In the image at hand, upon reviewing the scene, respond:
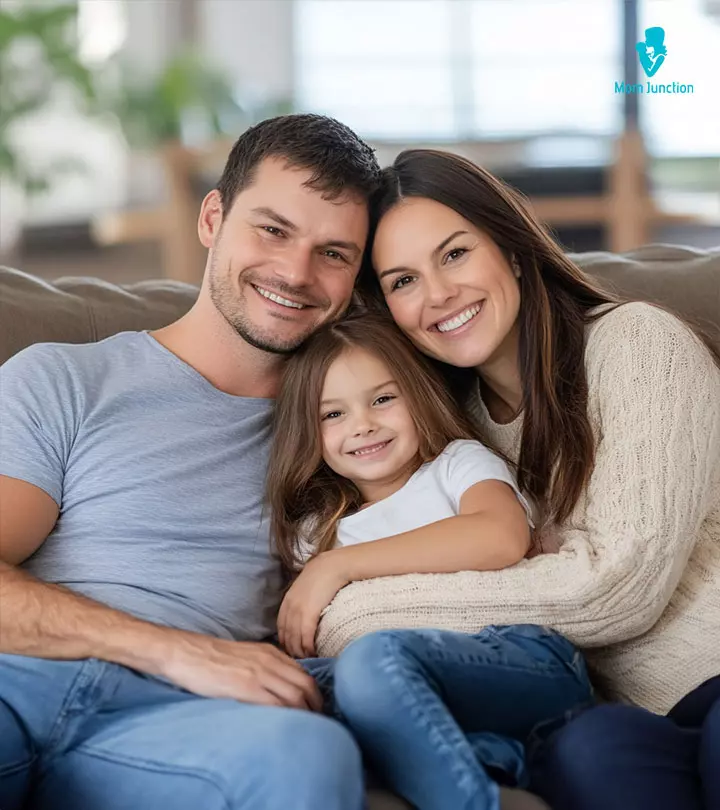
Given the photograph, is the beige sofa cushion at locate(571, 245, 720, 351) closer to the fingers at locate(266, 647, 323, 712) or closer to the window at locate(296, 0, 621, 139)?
the fingers at locate(266, 647, 323, 712)

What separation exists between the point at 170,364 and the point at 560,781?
865mm

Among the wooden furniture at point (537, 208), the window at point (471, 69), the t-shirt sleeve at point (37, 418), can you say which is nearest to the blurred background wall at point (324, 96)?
the window at point (471, 69)

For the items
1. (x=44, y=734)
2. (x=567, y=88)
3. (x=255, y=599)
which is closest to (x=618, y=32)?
(x=567, y=88)

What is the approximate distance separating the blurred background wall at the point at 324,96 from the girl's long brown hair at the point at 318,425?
3.76m

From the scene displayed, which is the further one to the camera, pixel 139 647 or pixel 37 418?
pixel 37 418

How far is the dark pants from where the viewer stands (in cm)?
133

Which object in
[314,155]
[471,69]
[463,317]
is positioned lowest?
[463,317]

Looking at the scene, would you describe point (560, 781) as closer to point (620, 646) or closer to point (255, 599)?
point (620, 646)

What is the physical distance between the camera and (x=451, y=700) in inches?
56.5

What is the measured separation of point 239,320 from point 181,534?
37 cm

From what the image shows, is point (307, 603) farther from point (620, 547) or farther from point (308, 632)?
point (620, 547)

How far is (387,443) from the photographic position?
182 cm

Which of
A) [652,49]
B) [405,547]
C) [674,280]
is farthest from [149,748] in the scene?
[652,49]

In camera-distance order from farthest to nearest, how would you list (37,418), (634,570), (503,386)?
1. (503,386)
2. (37,418)
3. (634,570)
